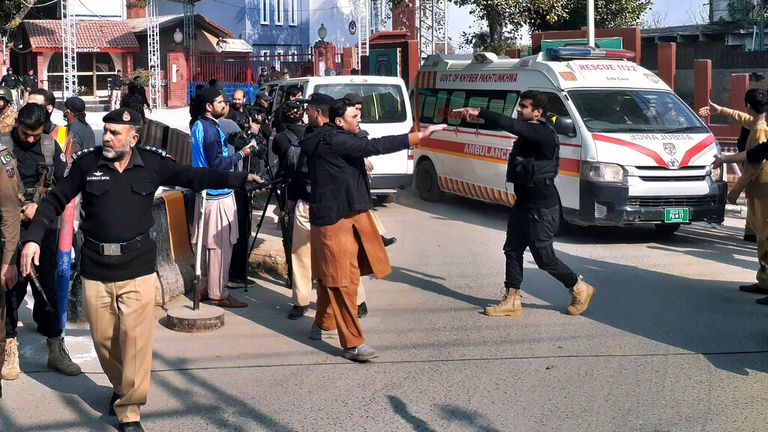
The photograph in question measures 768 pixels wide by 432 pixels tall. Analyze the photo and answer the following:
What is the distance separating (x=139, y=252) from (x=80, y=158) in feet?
2.06

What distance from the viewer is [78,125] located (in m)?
9.41

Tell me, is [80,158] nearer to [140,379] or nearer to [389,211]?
[140,379]

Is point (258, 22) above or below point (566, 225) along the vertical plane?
above

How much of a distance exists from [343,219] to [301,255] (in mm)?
1238

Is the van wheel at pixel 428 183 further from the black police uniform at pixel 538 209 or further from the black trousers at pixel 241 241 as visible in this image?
the black police uniform at pixel 538 209

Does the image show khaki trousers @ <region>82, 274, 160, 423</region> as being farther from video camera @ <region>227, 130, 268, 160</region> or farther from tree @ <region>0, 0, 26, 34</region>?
tree @ <region>0, 0, 26, 34</region>

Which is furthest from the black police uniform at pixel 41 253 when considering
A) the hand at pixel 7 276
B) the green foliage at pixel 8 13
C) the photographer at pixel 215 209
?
the green foliage at pixel 8 13

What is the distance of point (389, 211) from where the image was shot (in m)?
14.5

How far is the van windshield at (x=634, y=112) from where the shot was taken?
11.6 m

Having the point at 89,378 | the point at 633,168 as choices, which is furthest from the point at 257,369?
the point at 633,168

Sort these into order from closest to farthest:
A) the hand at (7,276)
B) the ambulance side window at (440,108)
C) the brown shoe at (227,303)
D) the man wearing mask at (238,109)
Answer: the hand at (7,276) < the brown shoe at (227,303) < the man wearing mask at (238,109) < the ambulance side window at (440,108)

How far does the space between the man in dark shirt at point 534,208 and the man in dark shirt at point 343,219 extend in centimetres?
146

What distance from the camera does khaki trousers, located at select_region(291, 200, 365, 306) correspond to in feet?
26.7

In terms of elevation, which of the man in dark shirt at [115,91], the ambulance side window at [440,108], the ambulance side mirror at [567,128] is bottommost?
the ambulance side mirror at [567,128]
